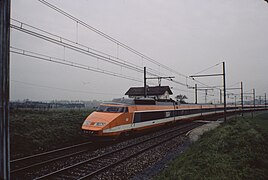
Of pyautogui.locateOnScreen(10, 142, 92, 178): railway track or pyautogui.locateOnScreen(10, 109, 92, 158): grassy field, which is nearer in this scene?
pyautogui.locateOnScreen(10, 142, 92, 178): railway track

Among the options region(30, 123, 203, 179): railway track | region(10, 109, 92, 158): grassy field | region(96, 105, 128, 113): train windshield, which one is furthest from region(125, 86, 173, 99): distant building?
region(30, 123, 203, 179): railway track

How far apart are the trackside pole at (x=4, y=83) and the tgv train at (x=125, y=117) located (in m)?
9.02

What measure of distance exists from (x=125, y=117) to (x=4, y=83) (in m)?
11.4

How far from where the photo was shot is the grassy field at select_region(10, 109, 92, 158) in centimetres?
1186

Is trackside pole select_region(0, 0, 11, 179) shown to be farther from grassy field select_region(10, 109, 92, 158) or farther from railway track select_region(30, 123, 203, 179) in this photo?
grassy field select_region(10, 109, 92, 158)

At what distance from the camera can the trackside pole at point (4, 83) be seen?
2.99 metres

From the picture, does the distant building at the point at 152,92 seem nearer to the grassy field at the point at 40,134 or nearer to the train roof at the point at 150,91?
the train roof at the point at 150,91

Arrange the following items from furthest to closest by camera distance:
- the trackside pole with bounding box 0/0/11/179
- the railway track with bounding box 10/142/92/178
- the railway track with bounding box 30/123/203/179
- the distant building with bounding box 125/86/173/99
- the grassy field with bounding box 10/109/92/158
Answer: the distant building with bounding box 125/86/173/99
the grassy field with bounding box 10/109/92/158
the railway track with bounding box 10/142/92/178
the railway track with bounding box 30/123/203/179
the trackside pole with bounding box 0/0/11/179

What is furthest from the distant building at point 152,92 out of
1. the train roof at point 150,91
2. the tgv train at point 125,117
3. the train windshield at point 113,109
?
the train windshield at point 113,109

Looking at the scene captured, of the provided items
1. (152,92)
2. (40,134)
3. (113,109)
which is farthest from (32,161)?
(152,92)

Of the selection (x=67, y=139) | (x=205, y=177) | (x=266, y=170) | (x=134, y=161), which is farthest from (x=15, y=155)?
(x=266, y=170)

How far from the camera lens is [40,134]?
1377 cm

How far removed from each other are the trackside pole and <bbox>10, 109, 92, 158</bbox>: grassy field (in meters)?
8.95

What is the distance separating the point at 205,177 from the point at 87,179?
4.25 metres
